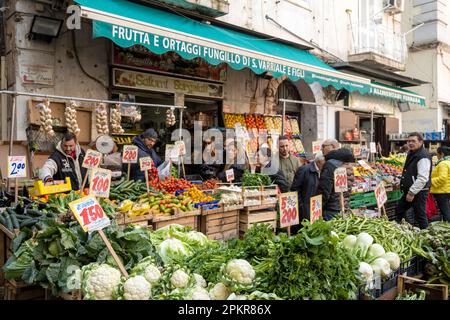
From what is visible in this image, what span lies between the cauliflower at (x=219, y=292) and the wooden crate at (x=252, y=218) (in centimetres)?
340

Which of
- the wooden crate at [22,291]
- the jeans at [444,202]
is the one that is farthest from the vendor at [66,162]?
the jeans at [444,202]

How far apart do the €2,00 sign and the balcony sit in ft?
40.9

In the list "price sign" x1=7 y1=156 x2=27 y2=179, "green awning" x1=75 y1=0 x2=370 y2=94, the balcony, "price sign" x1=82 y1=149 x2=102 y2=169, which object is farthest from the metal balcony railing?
"price sign" x1=7 y1=156 x2=27 y2=179

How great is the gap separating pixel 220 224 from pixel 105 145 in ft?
9.48

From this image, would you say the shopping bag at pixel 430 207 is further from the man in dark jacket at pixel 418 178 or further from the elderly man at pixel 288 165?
the elderly man at pixel 288 165

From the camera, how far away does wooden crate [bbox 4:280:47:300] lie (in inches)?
122

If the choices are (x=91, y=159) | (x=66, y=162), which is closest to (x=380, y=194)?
(x=91, y=159)

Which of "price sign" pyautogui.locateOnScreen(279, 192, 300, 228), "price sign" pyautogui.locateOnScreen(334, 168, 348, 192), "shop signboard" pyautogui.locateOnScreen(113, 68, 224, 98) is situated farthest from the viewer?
"shop signboard" pyautogui.locateOnScreen(113, 68, 224, 98)

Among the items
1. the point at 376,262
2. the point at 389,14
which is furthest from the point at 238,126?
the point at 389,14

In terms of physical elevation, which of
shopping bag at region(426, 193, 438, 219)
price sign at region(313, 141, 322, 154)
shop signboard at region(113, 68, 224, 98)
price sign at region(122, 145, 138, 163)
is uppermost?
shop signboard at region(113, 68, 224, 98)

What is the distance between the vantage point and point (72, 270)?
2885mm

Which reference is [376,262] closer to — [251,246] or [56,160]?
[251,246]

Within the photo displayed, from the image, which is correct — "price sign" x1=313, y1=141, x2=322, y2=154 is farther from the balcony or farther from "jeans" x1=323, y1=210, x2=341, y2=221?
the balcony

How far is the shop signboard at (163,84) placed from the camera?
7688mm
